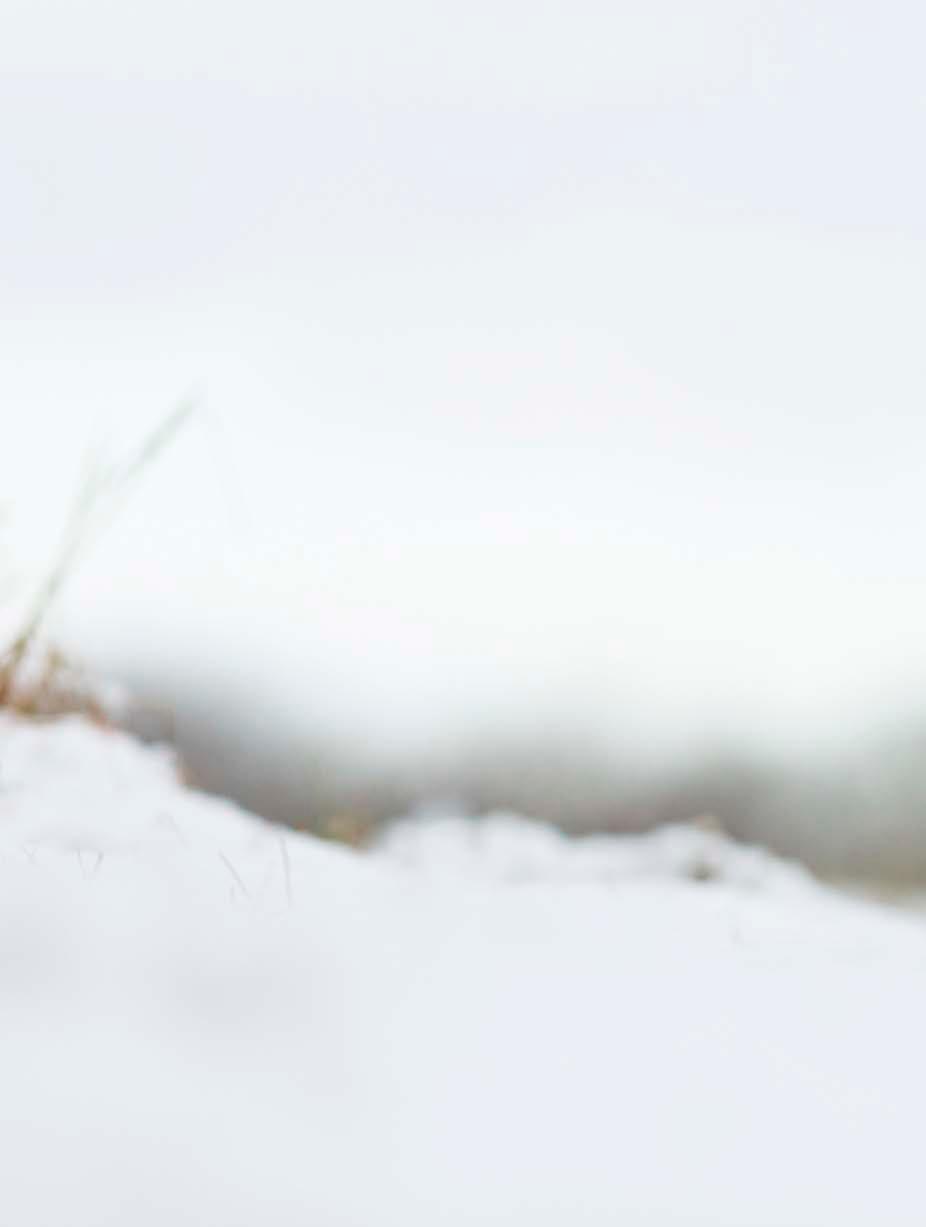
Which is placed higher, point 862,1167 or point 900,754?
point 900,754

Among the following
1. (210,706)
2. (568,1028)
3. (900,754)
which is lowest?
(210,706)

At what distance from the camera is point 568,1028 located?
1.02 metres

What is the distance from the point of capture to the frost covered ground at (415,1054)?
814 mm

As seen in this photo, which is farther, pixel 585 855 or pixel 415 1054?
pixel 585 855

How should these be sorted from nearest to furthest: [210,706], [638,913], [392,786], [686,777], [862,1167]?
[862,1167]
[638,913]
[392,786]
[210,706]
[686,777]

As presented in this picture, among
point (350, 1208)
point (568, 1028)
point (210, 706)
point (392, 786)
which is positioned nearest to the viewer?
point (350, 1208)

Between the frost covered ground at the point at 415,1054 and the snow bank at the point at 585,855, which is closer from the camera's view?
the frost covered ground at the point at 415,1054

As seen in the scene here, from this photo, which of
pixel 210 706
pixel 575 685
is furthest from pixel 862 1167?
pixel 575 685

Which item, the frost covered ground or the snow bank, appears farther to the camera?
the snow bank

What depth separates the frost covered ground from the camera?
0.81 meters

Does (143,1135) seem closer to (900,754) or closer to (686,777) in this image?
(686,777)

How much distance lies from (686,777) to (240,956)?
189 inches

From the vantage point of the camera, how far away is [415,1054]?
3.13ft

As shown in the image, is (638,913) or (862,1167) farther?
(638,913)
